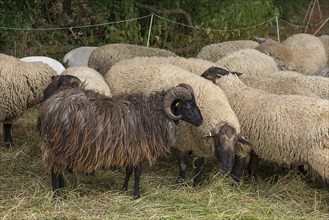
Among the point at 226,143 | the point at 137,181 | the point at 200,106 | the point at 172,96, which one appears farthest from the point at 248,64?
the point at 137,181

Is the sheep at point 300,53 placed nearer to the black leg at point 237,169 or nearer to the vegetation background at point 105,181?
the vegetation background at point 105,181

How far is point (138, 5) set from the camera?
40.7ft

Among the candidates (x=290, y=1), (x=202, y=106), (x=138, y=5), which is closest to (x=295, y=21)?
(x=290, y=1)

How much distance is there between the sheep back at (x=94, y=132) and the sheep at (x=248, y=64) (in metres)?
2.81

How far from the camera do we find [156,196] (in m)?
5.71

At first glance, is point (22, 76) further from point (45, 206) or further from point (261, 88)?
point (261, 88)

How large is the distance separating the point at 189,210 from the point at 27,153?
2.72m

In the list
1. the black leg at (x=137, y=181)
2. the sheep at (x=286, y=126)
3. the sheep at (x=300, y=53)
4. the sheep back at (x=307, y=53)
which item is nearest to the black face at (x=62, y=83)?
the black leg at (x=137, y=181)

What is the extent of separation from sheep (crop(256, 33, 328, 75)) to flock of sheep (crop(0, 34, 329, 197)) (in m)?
1.41

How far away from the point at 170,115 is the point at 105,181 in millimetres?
1183

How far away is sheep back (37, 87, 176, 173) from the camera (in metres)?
5.22

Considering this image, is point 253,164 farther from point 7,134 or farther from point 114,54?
point 7,134

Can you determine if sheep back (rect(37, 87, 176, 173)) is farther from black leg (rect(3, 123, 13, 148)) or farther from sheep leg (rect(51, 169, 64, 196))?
black leg (rect(3, 123, 13, 148))

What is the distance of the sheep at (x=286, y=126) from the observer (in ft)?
18.6
